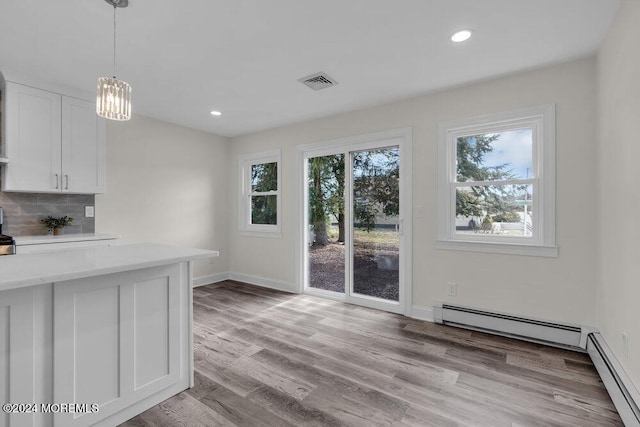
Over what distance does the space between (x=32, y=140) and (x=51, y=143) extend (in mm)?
144

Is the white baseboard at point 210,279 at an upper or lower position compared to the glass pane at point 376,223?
lower

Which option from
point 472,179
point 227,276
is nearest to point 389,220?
point 472,179

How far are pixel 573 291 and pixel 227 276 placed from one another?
15.1 feet

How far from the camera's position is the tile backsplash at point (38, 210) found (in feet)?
10.2

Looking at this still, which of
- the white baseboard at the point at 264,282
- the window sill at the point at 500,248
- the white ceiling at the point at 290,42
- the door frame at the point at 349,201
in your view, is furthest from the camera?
the white baseboard at the point at 264,282

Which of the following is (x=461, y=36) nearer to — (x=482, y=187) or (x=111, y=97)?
(x=482, y=187)

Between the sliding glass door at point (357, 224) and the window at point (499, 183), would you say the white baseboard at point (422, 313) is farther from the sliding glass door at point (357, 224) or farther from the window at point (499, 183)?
the window at point (499, 183)

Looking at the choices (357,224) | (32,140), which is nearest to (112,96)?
(32,140)

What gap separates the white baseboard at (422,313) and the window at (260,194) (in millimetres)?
2245

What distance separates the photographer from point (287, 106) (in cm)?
370

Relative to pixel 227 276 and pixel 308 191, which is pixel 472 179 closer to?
pixel 308 191

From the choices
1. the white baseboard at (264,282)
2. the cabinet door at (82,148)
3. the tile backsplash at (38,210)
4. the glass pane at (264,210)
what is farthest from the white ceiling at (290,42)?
the white baseboard at (264,282)

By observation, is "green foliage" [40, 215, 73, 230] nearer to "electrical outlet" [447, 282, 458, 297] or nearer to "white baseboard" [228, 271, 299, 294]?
"white baseboard" [228, 271, 299, 294]

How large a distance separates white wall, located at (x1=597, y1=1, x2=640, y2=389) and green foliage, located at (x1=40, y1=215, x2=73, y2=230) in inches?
194
